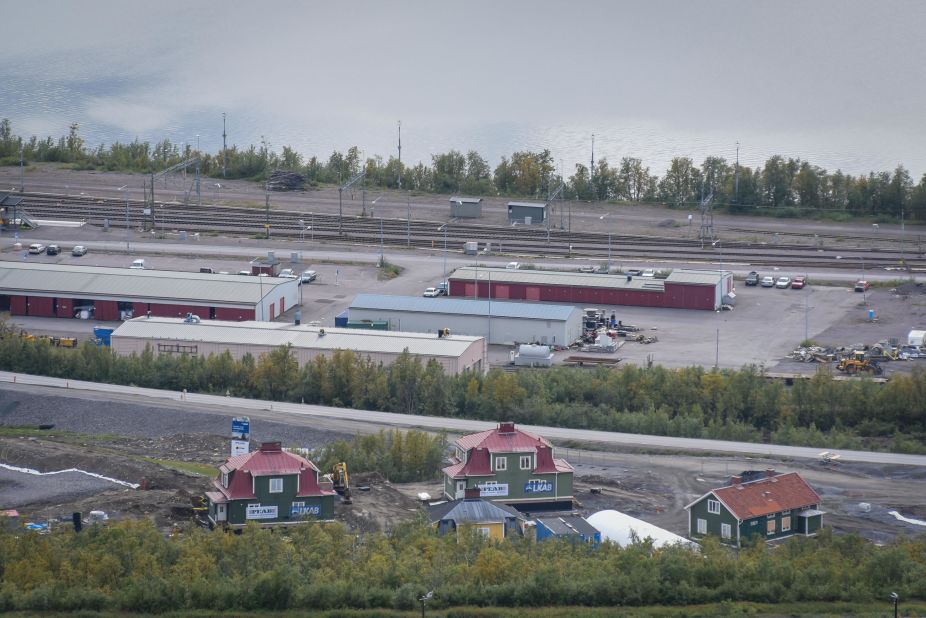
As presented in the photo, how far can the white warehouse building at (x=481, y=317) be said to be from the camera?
1486 inches

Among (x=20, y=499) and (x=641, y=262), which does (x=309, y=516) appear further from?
(x=641, y=262)

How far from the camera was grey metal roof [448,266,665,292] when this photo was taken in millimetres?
42188

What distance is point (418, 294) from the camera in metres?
43.1

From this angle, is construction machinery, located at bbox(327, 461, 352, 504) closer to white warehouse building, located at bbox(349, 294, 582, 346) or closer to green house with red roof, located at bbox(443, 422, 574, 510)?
green house with red roof, located at bbox(443, 422, 574, 510)

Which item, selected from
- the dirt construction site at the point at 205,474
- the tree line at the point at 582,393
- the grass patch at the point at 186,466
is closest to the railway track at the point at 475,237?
the tree line at the point at 582,393

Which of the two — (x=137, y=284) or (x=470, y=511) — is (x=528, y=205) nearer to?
(x=137, y=284)

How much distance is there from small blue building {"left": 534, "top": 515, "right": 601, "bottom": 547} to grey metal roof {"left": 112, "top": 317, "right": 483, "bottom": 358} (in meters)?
10.5

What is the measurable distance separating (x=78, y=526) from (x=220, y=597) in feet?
12.3

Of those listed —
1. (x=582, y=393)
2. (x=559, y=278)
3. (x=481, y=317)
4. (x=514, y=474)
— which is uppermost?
(x=559, y=278)

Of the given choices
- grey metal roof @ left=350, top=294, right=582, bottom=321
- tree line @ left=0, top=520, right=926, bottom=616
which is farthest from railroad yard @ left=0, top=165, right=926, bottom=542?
tree line @ left=0, top=520, right=926, bottom=616

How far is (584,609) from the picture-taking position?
1941 cm

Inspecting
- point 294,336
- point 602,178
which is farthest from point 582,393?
point 602,178

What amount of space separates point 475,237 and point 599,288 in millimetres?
10388

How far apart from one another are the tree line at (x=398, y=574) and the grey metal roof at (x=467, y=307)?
1682cm
